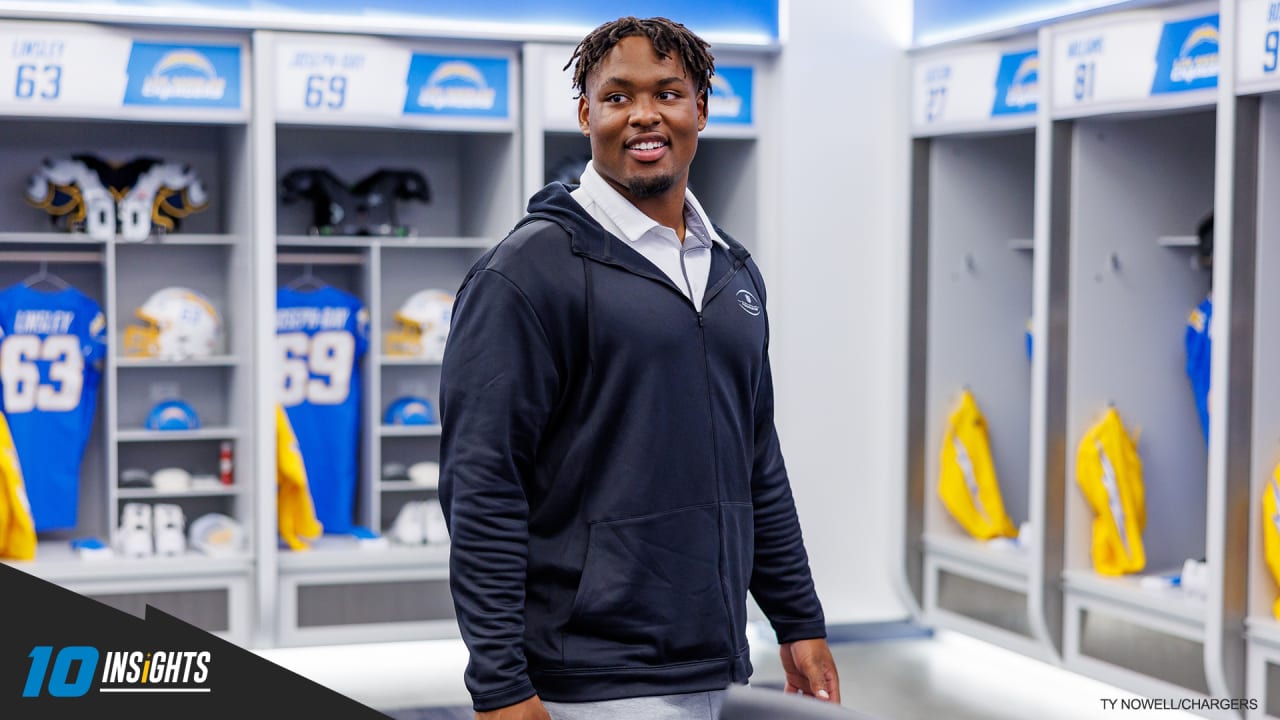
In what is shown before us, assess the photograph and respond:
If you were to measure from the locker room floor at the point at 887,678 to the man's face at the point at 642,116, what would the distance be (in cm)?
299

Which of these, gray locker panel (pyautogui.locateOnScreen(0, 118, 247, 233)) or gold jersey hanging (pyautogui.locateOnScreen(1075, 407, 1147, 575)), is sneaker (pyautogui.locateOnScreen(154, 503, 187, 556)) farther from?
gold jersey hanging (pyautogui.locateOnScreen(1075, 407, 1147, 575))

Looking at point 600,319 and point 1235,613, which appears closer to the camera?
point 600,319

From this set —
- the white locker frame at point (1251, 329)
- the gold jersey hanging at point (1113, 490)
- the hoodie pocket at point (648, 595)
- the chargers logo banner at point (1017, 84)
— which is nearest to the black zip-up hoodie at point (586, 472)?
the hoodie pocket at point (648, 595)

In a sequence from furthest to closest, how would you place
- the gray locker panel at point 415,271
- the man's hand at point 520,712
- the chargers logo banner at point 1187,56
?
the gray locker panel at point 415,271
the chargers logo banner at point 1187,56
the man's hand at point 520,712

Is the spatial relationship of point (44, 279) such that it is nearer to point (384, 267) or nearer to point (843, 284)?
point (384, 267)

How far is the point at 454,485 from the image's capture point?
166cm

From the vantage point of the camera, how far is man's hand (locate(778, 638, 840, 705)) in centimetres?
193

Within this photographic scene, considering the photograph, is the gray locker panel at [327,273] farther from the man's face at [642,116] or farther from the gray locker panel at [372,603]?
the man's face at [642,116]

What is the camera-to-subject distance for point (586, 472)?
172 centimetres

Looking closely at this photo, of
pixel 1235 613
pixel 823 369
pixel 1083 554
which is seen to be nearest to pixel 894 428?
pixel 823 369

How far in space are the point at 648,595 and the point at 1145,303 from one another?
3.30m

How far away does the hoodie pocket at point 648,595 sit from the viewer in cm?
171

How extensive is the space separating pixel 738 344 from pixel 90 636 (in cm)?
325

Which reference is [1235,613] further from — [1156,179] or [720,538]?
[720,538]
